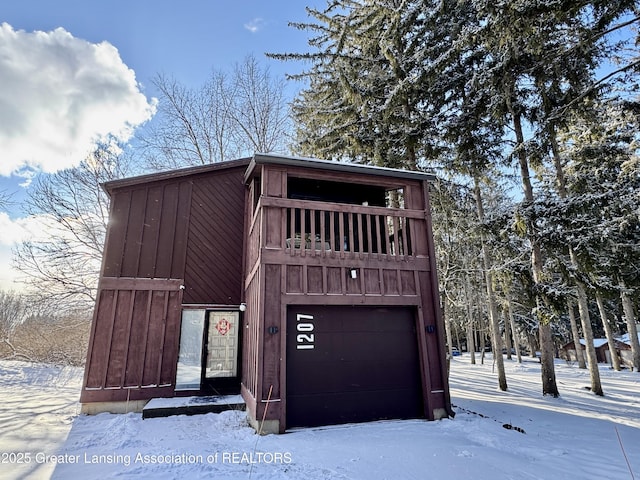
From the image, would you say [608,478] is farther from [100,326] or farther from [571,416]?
[100,326]

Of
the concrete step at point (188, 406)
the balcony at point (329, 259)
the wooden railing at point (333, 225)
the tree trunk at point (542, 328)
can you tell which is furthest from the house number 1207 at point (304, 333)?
the tree trunk at point (542, 328)

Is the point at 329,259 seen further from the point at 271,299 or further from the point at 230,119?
the point at 230,119

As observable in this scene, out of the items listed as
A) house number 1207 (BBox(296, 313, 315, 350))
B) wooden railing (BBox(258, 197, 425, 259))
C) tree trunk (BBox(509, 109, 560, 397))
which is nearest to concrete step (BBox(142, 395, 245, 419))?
house number 1207 (BBox(296, 313, 315, 350))

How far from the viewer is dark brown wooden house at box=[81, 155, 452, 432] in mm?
5648

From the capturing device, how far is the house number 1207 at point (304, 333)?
5.70 m

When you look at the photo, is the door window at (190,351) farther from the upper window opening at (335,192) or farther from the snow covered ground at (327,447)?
the upper window opening at (335,192)

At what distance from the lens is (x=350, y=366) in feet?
19.0

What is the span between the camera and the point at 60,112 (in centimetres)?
837

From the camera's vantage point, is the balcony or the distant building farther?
the distant building

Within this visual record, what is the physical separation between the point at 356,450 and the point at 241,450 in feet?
5.14

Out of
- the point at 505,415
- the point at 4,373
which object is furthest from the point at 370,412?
the point at 4,373

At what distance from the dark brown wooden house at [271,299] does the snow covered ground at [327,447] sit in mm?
598

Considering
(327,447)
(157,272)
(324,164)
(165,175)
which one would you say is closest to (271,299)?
(327,447)

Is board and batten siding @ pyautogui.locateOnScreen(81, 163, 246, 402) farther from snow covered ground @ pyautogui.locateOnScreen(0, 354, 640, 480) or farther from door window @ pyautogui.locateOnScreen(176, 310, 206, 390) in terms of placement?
snow covered ground @ pyautogui.locateOnScreen(0, 354, 640, 480)
